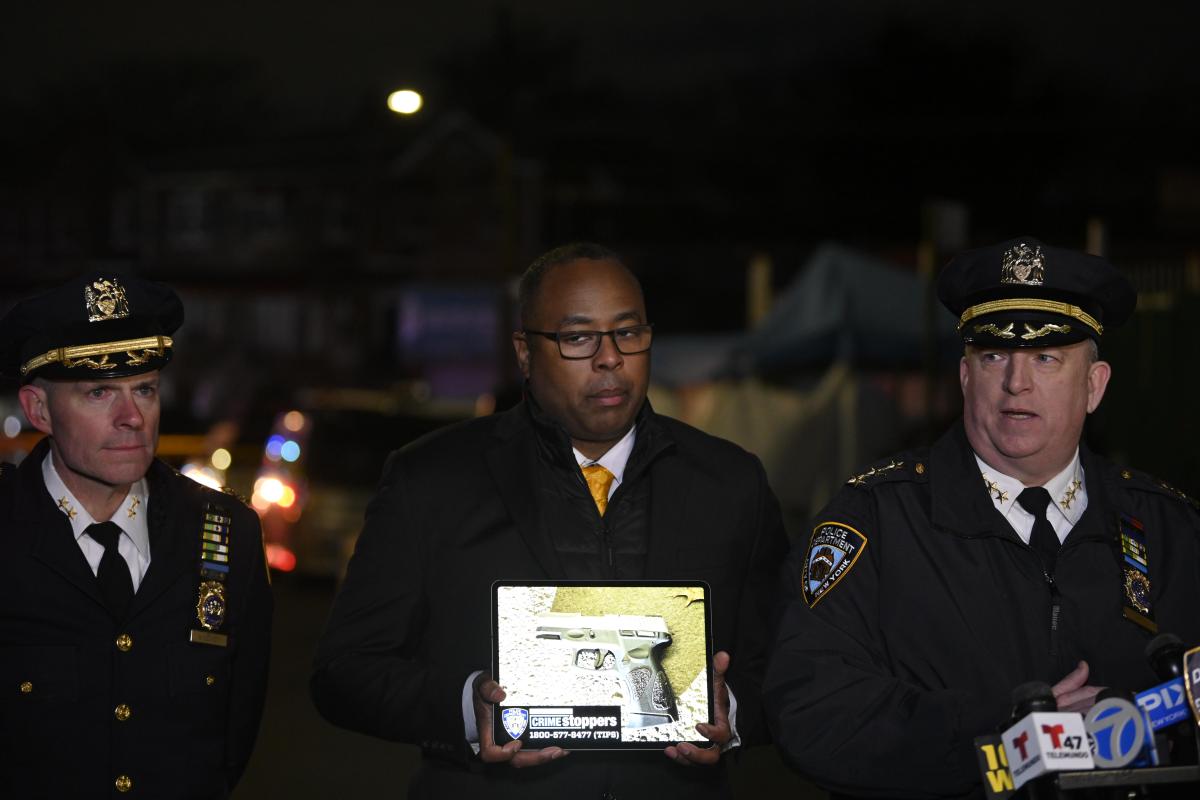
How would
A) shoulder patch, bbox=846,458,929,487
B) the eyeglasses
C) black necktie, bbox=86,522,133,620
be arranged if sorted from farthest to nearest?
the eyeglasses < black necktie, bbox=86,522,133,620 < shoulder patch, bbox=846,458,929,487

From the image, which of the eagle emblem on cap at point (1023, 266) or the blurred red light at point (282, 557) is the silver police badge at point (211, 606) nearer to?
the eagle emblem on cap at point (1023, 266)

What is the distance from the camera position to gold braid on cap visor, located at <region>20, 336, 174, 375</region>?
152 inches

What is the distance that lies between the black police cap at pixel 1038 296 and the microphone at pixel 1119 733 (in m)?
1.01

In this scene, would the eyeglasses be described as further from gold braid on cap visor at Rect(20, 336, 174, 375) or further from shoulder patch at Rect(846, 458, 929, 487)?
gold braid on cap visor at Rect(20, 336, 174, 375)

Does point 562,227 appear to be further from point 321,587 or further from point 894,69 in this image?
point 321,587

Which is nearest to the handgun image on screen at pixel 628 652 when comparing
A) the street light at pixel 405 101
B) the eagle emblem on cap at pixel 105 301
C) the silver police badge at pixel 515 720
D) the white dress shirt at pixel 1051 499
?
the silver police badge at pixel 515 720

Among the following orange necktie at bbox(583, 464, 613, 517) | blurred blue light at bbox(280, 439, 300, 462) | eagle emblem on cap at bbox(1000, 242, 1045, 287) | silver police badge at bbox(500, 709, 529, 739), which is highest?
blurred blue light at bbox(280, 439, 300, 462)

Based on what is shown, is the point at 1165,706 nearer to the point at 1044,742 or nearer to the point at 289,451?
the point at 1044,742

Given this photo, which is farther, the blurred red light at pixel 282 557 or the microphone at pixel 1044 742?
the blurred red light at pixel 282 557

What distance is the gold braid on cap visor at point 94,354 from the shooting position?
387 centimetres

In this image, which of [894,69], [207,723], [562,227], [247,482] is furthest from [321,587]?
[894,69]

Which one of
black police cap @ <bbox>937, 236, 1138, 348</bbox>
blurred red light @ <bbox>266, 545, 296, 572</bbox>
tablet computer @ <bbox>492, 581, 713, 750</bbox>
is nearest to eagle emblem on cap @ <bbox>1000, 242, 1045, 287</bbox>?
black police cap @ <bbox>937, 236, 1138, 348</bbox>

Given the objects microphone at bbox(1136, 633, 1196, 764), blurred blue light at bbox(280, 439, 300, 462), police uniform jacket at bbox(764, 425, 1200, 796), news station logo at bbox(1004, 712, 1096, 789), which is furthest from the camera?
blurred blue light at bbox(280, 439, 300, 462)

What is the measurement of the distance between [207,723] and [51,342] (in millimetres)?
1003
